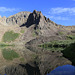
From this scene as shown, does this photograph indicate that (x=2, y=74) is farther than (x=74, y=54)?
No

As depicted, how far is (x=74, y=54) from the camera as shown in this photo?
4631cm

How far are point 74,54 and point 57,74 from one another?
2249 cm

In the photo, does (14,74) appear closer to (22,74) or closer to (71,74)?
(22,74)

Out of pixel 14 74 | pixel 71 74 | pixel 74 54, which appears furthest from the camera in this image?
pixel 74 54

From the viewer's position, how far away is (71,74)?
83.8ft

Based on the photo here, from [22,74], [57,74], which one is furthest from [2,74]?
[57,74]

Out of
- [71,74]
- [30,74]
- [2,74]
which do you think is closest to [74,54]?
[71,74]

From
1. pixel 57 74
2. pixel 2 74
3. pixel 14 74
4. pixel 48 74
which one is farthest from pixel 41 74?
pixel 2 74

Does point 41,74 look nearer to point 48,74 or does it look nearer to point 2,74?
point 48,74

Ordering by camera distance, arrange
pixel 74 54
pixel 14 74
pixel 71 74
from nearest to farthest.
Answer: pixel 71 74 → pixel 14 74 → pixel 74 54

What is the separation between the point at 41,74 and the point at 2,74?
9.14 metres

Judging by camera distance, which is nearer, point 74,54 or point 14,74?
point 14,74

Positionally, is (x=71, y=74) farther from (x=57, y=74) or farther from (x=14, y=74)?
(x=14, y=74)

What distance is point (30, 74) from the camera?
26.5 metres
